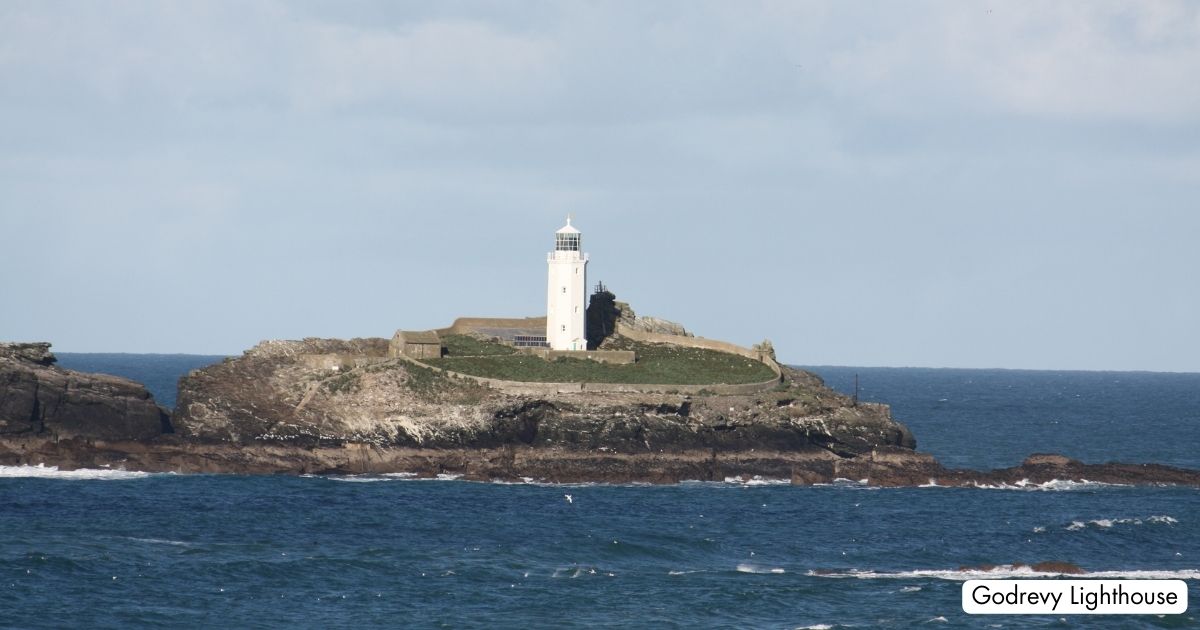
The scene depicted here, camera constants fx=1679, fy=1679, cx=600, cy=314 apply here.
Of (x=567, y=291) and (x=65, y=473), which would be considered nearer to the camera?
(x=65, y=473)

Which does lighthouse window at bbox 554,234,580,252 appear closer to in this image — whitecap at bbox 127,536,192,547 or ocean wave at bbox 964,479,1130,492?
ocean wave at bbox 964,479,1130,492

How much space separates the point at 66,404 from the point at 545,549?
116 feet

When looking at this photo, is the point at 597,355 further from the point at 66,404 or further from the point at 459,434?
the point at 66,404

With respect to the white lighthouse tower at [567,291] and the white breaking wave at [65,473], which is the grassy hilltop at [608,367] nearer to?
the white lighthouse tower at [567,291]

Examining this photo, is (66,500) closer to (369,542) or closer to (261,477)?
(261,477)

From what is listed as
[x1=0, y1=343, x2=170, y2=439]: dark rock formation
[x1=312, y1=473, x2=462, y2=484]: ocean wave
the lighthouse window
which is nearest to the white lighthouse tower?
the lighthouse window

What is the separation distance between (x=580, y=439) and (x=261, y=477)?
16695 millimetres

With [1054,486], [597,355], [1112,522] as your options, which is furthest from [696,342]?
[1112,522]

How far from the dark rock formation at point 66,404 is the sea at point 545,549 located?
3.52 meters

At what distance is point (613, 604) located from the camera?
5612 cm

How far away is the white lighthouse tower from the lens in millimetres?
103125

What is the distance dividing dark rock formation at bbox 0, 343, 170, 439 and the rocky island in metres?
0.08

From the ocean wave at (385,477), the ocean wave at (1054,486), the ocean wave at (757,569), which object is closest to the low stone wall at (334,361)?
the ocean wave at (385,477)

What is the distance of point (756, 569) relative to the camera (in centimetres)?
6241
